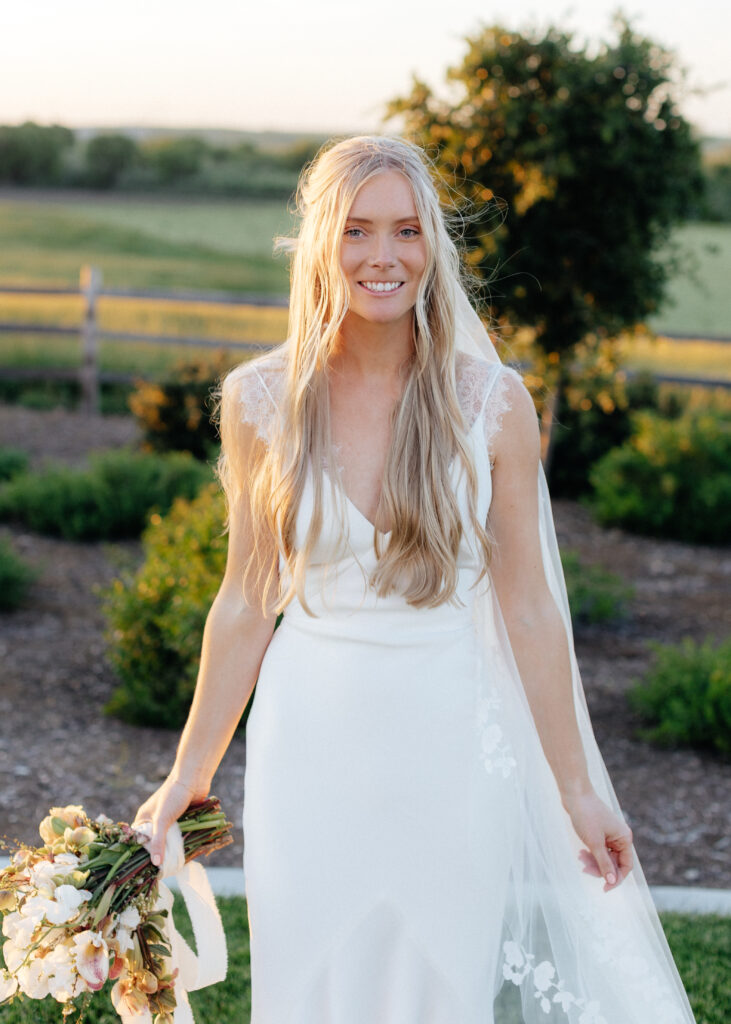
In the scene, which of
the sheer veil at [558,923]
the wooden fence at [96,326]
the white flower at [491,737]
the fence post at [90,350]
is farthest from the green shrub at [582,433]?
the white flower at [491,737]

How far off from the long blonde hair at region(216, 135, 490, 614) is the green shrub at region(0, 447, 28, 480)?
27.0 feet

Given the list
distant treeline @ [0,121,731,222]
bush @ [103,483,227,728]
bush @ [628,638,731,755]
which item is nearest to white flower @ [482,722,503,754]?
bush @ [103,483,227,728]

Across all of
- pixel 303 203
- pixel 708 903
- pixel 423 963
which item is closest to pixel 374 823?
pixel 423 963

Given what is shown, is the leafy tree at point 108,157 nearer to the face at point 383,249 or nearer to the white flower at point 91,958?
the face at point 383,249

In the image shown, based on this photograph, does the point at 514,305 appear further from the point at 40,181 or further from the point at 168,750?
the point at 40,181

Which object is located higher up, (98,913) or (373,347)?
(373,347)

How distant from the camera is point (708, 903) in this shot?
4.07m

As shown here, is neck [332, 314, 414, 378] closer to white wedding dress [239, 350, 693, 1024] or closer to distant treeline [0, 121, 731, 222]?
white wedding dress [239, 350, 693, 1024]

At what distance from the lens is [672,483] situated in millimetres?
9531

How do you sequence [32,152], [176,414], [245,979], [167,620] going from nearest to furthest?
[245,979] → [167,620] → [176,414] → [32,152]

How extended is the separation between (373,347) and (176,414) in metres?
8.83

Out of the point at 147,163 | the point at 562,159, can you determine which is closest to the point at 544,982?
the point at 562,159

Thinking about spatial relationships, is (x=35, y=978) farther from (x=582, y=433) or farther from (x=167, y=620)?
(x=582, y=433)

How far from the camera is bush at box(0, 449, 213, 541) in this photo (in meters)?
8.73
